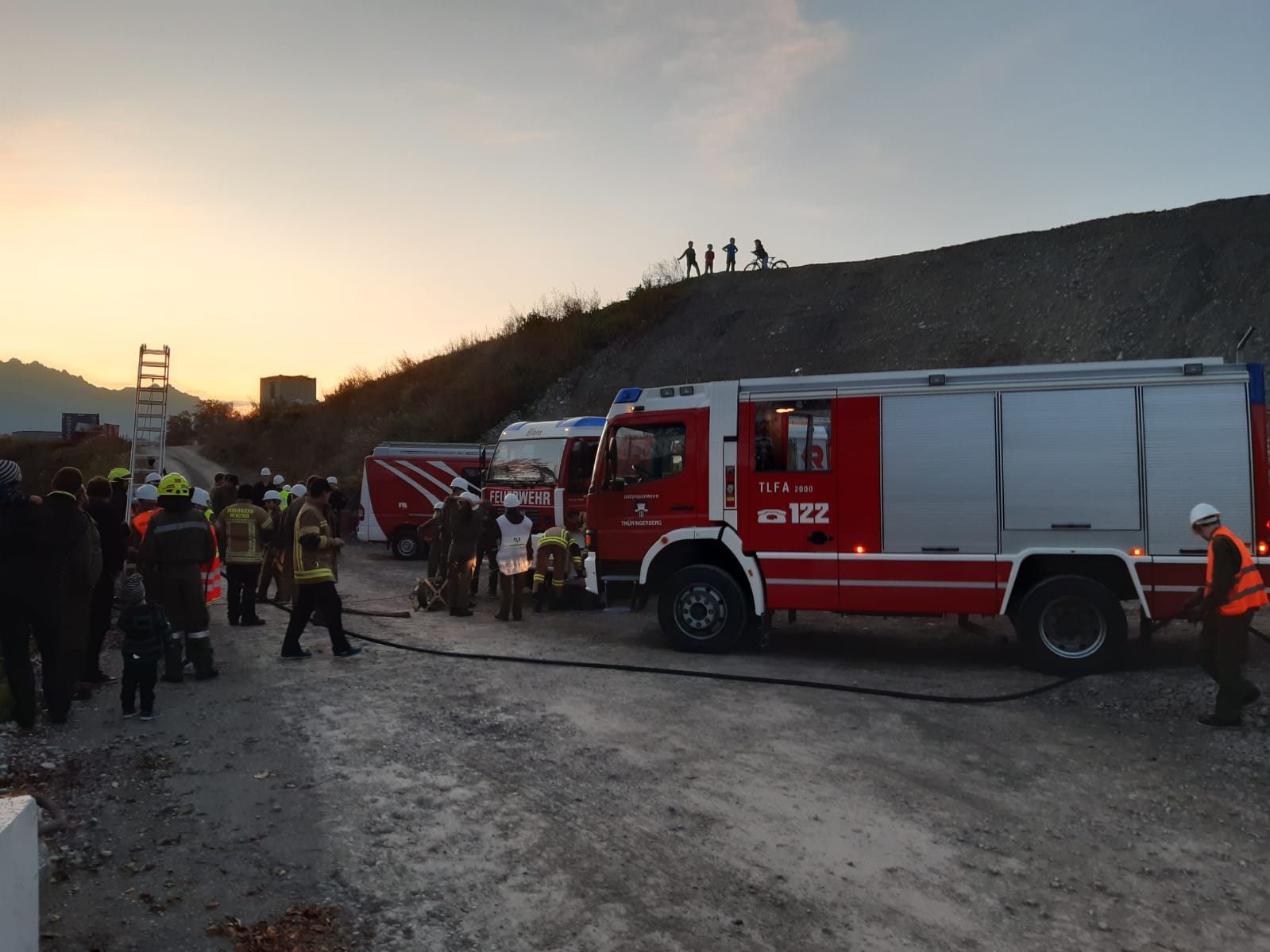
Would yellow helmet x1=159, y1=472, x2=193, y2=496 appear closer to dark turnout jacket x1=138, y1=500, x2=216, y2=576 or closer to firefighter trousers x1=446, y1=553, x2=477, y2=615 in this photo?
dark turnout jacket x1=138, y1=500, x2=216, y2=576

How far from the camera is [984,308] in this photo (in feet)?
113

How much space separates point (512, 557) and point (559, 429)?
20.3ft

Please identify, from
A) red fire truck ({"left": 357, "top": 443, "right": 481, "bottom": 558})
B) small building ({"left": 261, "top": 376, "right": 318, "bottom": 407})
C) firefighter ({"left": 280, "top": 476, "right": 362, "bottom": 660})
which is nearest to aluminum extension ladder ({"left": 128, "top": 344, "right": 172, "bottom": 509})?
red fire truck ({"left": 357, "top": 443, "right": 481, "bottom": 558})

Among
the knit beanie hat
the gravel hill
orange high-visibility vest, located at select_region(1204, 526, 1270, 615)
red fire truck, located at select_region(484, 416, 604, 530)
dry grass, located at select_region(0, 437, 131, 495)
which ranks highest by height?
the gravel hill

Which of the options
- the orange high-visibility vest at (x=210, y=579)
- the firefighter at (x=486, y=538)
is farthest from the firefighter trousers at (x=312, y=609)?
the firefighter at (x=486, y=538)

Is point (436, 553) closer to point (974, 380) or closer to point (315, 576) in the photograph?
point (315, 576)

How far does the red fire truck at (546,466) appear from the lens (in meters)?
17.2

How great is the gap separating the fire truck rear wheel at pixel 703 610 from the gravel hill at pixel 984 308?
2144 centimetres

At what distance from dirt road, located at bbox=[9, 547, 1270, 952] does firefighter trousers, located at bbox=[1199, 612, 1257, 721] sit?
23 centimetres

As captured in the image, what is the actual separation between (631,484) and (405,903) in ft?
21.3

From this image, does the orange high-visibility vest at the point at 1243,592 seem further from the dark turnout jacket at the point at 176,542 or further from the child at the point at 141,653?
the dark turnout jacket at the point at 176,542

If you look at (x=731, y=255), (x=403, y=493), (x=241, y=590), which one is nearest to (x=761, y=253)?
(x=731, y=255)

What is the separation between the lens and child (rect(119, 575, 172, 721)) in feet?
23.0

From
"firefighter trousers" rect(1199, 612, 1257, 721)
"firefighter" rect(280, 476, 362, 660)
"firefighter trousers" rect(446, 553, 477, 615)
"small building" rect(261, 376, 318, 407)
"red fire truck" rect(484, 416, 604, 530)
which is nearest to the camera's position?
"firefighter trousers" rect(1199, 612, 1257, 721)
